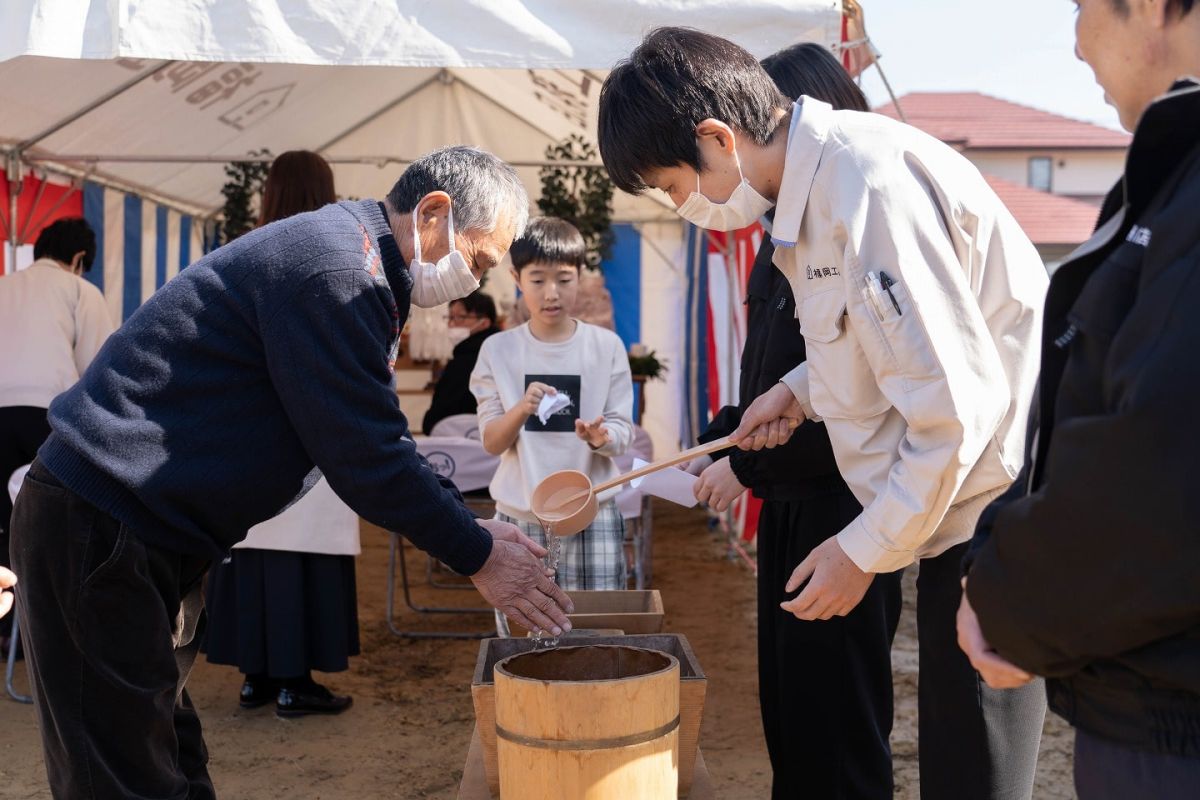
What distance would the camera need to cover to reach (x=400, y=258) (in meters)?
1.92

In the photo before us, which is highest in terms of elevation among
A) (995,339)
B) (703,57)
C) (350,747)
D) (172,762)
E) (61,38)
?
(61,38)

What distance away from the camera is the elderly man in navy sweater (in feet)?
5.74

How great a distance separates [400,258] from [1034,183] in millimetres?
33058

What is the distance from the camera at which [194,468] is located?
1.76 metres

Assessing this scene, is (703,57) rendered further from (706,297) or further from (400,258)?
(706,297)

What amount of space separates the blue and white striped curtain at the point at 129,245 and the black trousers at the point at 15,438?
6.32 feet

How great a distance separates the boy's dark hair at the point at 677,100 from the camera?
1603 mm

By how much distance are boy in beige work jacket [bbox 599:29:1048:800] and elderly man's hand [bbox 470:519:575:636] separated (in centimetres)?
48

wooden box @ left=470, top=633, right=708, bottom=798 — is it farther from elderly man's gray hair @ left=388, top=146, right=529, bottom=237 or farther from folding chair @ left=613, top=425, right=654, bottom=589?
folding chair @ left=613, top=425, right=654, bottom=589

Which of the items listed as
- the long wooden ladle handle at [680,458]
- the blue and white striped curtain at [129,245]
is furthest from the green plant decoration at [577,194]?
the long wooden ladle handle at [680,458]

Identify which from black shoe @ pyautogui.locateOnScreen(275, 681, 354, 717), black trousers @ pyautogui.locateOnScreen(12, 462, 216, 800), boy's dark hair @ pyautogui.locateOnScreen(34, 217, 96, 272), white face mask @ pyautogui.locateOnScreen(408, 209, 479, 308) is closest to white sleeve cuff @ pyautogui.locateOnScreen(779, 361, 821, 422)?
white face mask @ pyautogui.locateOnScreen(408, 209, 479, 308)

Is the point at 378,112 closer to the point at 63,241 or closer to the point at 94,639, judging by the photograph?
the point at 63,241

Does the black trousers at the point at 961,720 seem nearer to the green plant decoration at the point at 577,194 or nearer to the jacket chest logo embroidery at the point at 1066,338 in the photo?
the jacket chest logo embroidery at the point at 1066,338

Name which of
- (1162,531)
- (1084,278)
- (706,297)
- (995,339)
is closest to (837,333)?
(995,339)
